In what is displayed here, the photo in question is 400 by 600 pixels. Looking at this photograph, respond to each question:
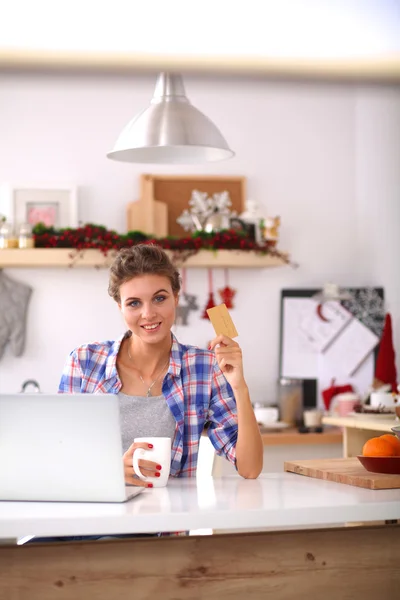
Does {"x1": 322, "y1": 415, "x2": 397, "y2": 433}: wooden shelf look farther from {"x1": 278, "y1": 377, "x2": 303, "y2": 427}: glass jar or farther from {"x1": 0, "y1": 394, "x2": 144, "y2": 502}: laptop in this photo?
{"x1": 0, "y1": 394, "x2": 144, "y2": 502}: laptop

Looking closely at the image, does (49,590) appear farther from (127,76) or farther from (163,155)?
(163,155)

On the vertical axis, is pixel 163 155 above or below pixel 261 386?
above

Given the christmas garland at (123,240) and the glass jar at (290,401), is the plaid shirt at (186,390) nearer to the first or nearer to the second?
the christmas garland at (123,240)

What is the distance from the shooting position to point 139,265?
208 centimetres

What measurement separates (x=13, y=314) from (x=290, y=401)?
1.39 m

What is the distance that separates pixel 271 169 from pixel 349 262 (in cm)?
62

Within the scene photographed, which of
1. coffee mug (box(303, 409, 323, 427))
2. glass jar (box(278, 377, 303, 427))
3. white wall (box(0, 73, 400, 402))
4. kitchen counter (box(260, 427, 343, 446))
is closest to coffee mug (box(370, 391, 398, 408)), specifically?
kitchen counter (box(260, 427, 343, 446))

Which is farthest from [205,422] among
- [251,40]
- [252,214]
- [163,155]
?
[252,214]

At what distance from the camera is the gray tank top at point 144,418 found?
2025 mm

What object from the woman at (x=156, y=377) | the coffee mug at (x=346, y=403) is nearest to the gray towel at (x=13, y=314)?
the coffee mug at (x=346, y=403)

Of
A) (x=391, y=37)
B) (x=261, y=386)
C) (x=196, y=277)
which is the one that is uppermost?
(x=391, y=37)

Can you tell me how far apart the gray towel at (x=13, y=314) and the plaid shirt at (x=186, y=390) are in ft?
6.92

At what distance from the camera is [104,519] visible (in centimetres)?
138

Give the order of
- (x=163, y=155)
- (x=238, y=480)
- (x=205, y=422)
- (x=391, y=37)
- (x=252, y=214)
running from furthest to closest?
(x=252, y=214) → (x=163, y=155) → (x=205, y=422) → (x=238, y=480) → (x=391, y=37)
